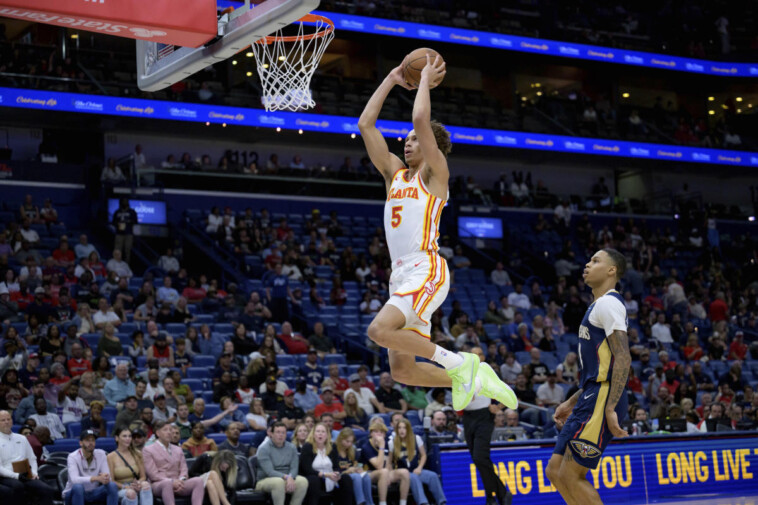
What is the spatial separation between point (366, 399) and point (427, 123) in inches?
364

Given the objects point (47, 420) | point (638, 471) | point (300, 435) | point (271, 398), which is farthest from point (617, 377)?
point (47, 420)

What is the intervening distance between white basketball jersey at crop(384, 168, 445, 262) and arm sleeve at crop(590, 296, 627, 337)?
1200 mm

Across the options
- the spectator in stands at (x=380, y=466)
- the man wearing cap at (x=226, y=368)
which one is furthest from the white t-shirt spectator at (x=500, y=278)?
the spectator in stands at (x=380, y=466)

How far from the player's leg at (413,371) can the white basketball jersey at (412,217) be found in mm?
689

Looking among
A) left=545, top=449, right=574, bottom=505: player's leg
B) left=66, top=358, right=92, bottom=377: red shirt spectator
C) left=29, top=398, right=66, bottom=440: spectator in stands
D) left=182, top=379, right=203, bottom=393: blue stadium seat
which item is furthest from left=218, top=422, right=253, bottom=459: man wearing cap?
left=545, top=449, right=574, bottom=505: player's leg

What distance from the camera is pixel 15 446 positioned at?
10727mm

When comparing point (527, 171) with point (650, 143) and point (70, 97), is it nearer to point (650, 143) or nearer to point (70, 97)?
point (650, 143)

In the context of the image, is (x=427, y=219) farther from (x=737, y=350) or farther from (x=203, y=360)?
(x=737, y=350)

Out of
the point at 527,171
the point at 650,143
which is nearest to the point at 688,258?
the point at 650,143

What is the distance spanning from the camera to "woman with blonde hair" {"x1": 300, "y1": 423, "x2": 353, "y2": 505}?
12000mm

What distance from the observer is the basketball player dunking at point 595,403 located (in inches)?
248

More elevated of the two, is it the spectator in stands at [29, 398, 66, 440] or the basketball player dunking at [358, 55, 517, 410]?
the basketball player dunking at [358, 55, 517, 410]

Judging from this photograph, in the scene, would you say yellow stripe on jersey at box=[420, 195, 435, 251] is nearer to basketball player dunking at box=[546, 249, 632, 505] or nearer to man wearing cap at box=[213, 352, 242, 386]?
basketball player dunking at box=[546, 249, 632, 505]

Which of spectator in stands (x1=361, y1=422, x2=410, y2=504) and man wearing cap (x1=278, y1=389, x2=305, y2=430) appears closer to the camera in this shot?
spectator in stands (x1=361, y1=422, x2=410, y2=504)
